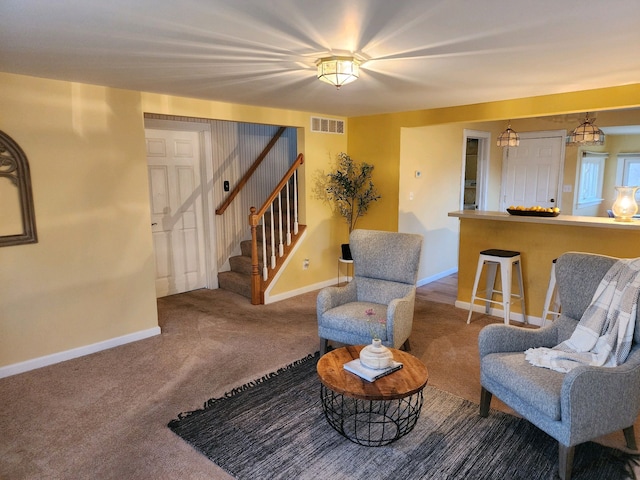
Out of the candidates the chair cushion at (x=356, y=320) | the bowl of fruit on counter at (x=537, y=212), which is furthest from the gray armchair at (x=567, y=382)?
the bowl of fruit on counter at (x=537, y=212)

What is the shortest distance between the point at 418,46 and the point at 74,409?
10.2ft

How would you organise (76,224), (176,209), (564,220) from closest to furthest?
(76,224), (564,220), (176,209)

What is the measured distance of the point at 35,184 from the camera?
320 cm

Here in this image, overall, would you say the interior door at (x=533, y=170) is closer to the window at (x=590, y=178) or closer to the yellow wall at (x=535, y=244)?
the window at (x=590, y=178)

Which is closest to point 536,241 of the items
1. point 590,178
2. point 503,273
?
point 503,273

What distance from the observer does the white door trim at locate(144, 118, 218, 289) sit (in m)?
5.22

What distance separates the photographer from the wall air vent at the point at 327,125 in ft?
17.1

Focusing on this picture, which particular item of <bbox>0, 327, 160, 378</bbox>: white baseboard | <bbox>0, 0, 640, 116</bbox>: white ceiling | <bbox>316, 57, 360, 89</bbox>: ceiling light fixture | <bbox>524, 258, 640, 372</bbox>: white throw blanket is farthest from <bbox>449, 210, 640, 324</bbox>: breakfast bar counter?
<bbox>0, 327, 160, 378</bbox>: white baseboard

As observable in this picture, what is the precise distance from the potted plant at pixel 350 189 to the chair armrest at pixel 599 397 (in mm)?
3389

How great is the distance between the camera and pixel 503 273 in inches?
157

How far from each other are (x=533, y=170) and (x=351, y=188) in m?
3.13

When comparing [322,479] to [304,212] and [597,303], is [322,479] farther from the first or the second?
[304,212]

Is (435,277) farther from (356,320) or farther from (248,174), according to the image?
(356,320)

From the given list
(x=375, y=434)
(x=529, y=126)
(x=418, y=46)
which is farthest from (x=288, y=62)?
(x=529, y=126)
